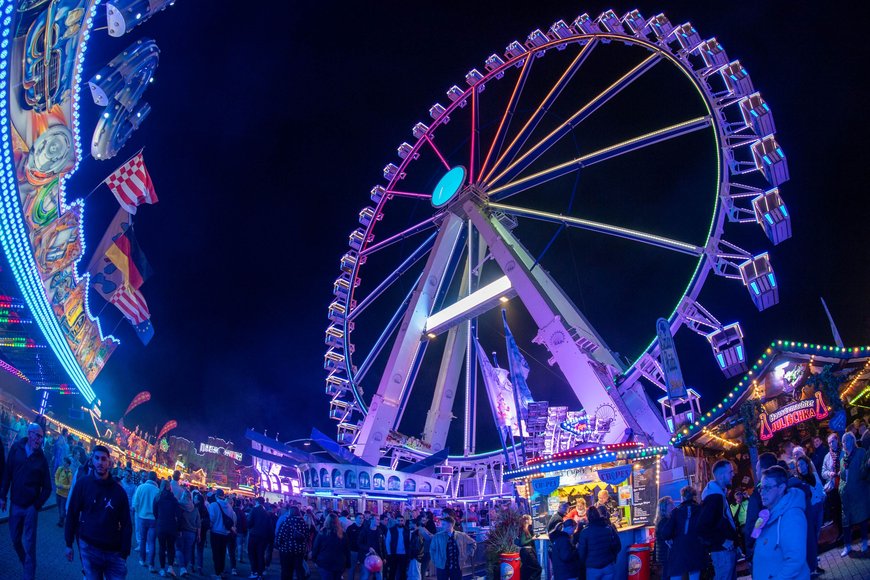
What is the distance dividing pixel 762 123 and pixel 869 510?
13.4m

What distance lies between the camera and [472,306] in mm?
25891

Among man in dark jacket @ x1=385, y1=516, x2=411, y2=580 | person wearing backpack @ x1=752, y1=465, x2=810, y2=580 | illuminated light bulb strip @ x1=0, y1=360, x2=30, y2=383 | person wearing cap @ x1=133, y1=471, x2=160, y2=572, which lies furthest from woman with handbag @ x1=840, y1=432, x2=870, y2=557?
illuminated light bulb strip @ x1=0, y1=360, x2=30, y2=383

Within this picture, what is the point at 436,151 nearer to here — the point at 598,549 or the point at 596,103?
the point at 596,103

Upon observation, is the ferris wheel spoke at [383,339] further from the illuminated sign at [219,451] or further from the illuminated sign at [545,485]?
the illuminated sign at [219,451]

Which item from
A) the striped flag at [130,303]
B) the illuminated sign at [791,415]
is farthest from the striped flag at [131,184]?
the illuminated sign at [791,415]

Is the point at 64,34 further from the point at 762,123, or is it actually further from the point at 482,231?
the point at 762,123

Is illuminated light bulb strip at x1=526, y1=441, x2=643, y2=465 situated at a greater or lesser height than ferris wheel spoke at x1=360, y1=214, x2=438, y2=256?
lesser

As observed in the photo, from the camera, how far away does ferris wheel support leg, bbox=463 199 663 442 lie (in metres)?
18.9

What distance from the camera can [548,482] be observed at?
17.4 m

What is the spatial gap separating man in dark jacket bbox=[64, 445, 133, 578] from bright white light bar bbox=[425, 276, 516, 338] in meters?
19.0

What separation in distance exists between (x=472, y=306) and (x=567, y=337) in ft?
20.9

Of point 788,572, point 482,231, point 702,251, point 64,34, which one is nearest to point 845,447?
point 788,572

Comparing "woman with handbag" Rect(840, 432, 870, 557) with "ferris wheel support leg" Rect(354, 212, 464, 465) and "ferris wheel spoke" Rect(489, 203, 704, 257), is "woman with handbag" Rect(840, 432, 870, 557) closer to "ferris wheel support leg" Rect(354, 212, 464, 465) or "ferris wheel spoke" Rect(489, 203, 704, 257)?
"ferris wheel spoke" Rect(489, 203, 704, 257)

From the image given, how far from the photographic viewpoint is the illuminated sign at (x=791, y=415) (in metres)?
12.8
